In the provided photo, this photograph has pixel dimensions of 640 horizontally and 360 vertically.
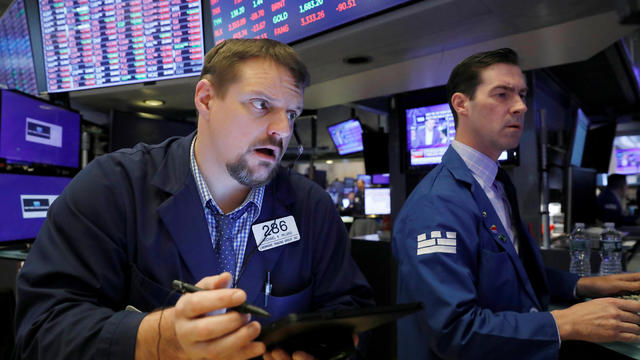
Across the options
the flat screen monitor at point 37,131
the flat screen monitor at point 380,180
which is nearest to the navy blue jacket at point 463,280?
the flat screen monitor at point 37,131

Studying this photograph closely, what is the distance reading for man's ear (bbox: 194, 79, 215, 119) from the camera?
116 centimetres

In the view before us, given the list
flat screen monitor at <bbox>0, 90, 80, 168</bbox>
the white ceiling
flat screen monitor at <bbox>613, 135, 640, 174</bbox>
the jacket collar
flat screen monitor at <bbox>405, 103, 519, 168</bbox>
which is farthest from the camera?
flat screen monitor at <bbox>613, 135, 640, 174</bbox>

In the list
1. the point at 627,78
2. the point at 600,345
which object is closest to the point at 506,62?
the point at 600,345

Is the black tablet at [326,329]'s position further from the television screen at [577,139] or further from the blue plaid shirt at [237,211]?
the television screen at [577,139]

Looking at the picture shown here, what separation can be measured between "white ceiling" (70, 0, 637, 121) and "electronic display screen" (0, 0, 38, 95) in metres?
0.42

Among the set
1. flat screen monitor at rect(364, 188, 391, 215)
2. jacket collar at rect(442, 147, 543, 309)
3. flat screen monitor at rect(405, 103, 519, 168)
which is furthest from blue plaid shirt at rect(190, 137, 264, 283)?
flat screen monitor at rect(364, 188, 391, 215)

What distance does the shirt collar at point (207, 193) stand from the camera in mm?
1189

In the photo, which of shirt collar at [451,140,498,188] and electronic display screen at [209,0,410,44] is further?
electronic display screen at [209,0,410,44]

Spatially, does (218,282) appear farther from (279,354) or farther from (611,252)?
(611,252)

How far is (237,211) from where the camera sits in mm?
1221

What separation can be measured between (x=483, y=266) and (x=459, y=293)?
0.62 ft

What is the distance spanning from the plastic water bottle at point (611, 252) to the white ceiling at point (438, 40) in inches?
45.1

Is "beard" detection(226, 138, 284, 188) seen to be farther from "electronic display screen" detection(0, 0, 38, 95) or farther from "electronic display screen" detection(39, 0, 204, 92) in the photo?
"electronic display screen" detection(0, 0, 38, 95)

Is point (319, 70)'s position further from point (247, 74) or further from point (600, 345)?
point (600, 345)
